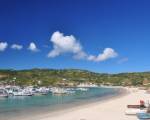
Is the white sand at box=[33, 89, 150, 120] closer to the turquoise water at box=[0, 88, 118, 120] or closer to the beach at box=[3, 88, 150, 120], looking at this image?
the beach at box=[3, 88, 150, 120]

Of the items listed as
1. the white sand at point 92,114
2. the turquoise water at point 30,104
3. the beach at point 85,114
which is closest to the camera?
the white sand at point 92,114

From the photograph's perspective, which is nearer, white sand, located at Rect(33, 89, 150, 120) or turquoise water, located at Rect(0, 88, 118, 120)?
white sand, located at Rect(33, 89, 150, 120)

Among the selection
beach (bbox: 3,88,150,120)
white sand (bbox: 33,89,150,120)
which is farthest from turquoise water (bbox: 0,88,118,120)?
white sand (bbox: 33,89,150,120)

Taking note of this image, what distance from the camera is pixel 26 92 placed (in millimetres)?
101250

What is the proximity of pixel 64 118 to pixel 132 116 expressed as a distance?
6.93 metres

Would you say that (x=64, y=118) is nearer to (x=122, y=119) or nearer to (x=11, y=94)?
(x=122, y=119)

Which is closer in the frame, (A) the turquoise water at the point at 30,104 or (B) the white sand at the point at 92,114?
(B) the white sand at the point at 92,114

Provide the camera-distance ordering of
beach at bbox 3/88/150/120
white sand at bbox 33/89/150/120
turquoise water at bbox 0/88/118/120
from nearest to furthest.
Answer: white sand at bbox 33/89/150/120, beach at bbox 3/88/150/120, turquoise water at bbox 0/88/118/120

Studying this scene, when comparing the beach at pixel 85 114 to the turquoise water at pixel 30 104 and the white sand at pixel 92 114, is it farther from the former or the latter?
the turquoise water at pixel 30 104

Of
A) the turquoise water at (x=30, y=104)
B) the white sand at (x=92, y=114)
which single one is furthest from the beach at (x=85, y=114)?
the turquoise water at (x=30, y=104)

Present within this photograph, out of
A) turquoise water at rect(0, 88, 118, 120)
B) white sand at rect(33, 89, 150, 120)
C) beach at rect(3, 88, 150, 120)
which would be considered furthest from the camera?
turquoise water at rect(0, 88, 118, 120)

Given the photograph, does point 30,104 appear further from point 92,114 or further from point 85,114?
point 92,114

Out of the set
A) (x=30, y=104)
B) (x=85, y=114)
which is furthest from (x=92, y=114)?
(x=30, y=104)

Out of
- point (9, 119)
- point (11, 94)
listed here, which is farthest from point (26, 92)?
point (9, 119)
